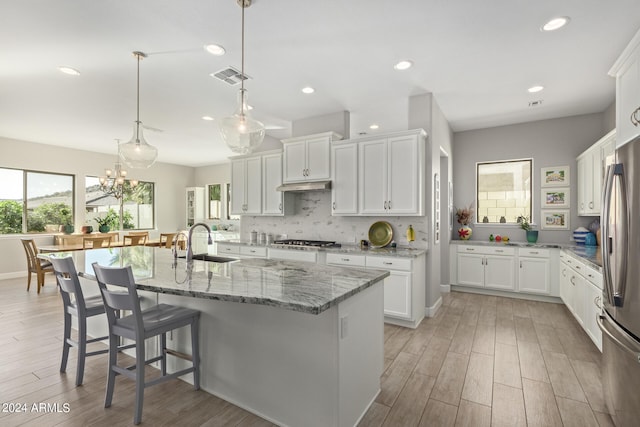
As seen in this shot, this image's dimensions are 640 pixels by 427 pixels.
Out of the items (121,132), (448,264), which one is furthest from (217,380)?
(121,132)

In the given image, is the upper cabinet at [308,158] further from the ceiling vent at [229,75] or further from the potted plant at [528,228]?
the potted plant at [528,228]

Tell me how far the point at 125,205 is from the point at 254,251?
5.58 m

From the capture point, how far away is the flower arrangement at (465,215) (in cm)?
568

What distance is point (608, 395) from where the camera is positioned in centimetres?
201

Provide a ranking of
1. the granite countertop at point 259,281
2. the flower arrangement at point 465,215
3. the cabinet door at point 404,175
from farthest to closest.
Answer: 1. the flower arrangement at point 465,215
2. the cabinet door at point 404,175
3. the granite countertop at point 259,281

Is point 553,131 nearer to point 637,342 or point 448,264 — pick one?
point 448,264

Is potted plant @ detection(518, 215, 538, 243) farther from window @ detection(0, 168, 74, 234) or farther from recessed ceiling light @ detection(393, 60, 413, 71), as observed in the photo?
window @ detection(0, 168, 74, 234)

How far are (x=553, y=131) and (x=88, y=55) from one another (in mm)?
6486

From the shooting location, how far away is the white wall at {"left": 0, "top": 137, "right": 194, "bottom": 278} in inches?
252

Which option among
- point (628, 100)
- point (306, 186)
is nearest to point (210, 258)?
point (306, 186)

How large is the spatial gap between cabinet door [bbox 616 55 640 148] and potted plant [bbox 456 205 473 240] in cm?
333

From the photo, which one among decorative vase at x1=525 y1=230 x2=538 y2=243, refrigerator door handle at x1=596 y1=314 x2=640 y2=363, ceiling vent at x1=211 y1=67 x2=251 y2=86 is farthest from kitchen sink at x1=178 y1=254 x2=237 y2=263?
decorative vase at x1=525 y1=230 x2=538 y2=243

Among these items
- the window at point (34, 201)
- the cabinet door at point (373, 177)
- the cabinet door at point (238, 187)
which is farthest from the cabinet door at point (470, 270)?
the window at point (34, 201)

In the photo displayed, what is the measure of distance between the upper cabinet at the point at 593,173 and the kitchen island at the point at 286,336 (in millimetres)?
3522
